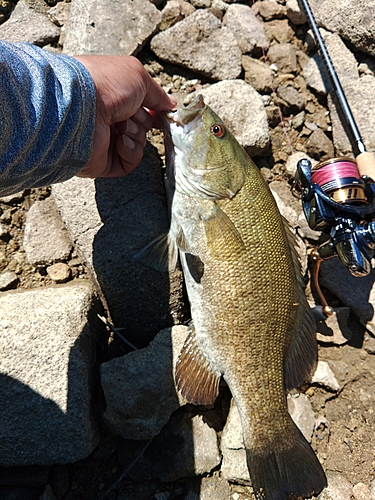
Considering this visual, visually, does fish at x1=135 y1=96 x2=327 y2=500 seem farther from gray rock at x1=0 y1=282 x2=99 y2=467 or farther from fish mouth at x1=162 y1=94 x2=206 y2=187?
gray rock at x1=0 y1=282 x2=99 y2=467

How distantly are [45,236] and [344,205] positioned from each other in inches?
90.1

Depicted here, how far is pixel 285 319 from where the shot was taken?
2662 millimetres

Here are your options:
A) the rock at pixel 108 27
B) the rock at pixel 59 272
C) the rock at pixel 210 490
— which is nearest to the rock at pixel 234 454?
the rock at pixel 210 490

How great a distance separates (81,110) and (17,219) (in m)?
1.54

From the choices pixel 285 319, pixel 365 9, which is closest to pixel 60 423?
pixel 285 319

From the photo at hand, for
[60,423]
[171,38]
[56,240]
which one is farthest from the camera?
[171,38]

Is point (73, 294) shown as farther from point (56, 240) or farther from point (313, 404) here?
point (313, 404)

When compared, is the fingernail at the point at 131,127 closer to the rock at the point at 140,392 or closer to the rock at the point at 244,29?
the rock at the point at 140,392

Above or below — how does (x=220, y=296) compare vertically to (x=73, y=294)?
above

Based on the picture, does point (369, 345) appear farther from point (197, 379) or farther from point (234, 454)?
point (197, 379)

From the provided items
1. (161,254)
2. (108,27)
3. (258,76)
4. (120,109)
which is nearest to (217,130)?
(120,109)

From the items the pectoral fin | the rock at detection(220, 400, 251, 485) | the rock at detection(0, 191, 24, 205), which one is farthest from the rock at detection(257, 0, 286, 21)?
the rock at detection(220, 400, 251, 485)

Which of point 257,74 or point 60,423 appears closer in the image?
point 60,423

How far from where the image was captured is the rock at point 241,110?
3.30 meters
